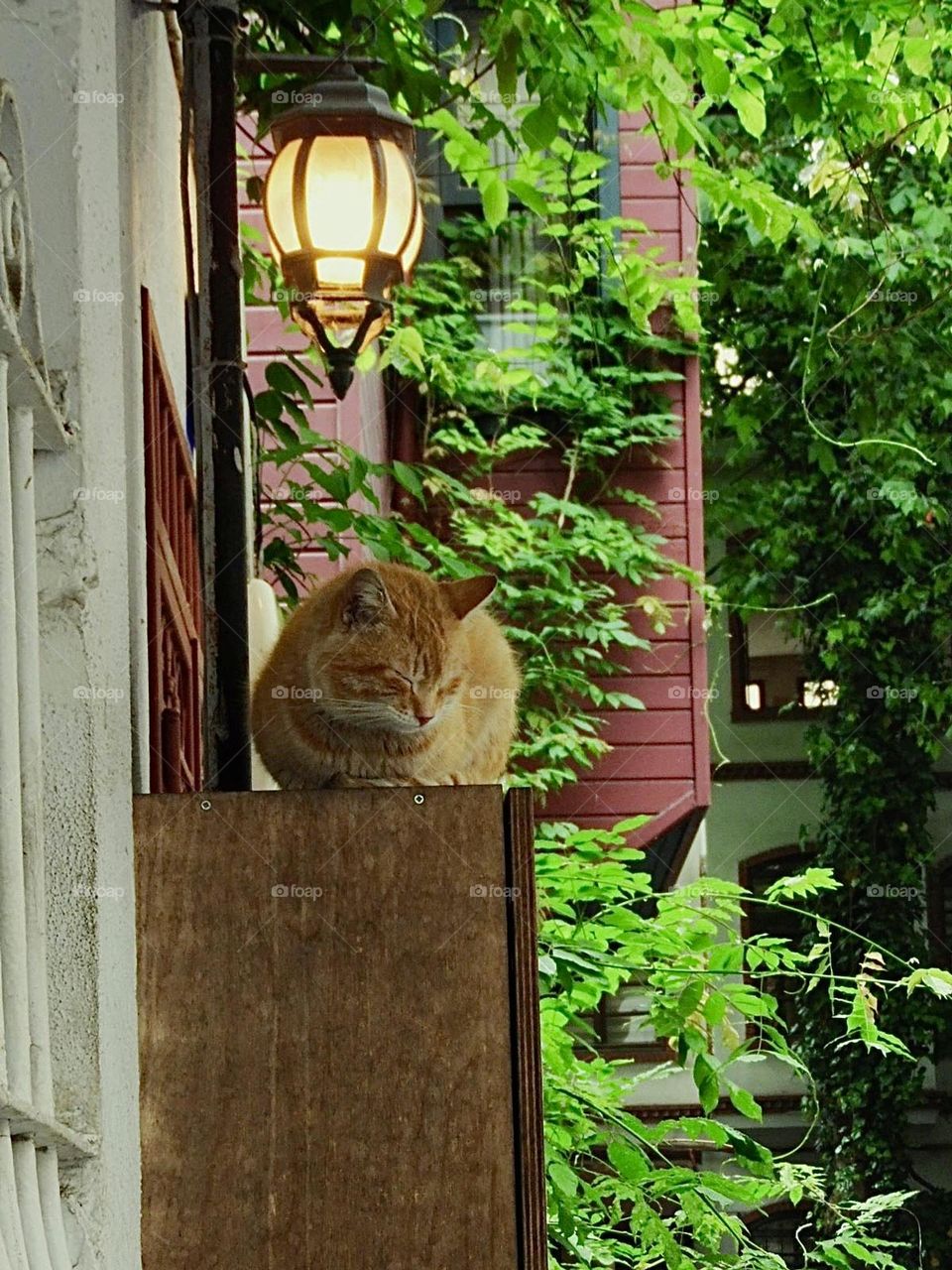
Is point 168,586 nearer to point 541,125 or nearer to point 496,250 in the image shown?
point 541,125

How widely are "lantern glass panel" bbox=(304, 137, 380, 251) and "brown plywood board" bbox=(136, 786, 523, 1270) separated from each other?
2.42 meters

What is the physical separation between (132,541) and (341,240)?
2.02 meters

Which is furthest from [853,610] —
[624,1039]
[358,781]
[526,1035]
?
[526,1035]

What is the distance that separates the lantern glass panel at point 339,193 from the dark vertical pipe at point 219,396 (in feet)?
4.94

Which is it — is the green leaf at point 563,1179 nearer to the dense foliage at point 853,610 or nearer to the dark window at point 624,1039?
the dense foliage at point 853,610

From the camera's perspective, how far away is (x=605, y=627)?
8.80 m

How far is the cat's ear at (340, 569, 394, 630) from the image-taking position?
2510 millimetres

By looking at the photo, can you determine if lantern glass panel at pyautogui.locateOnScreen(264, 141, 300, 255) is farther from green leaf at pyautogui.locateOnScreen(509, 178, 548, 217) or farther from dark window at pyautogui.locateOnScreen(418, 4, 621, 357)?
dark window at pyautogui.locateOnScreen(418, 4, 621, 357)

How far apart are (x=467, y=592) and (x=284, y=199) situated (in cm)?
170

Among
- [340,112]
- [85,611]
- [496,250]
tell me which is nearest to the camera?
[85,611]

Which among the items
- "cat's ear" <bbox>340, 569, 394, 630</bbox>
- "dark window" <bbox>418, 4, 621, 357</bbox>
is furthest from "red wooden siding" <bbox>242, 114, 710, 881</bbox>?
"cat's ear" <bbox>340, 569, 394, 630</bbox>

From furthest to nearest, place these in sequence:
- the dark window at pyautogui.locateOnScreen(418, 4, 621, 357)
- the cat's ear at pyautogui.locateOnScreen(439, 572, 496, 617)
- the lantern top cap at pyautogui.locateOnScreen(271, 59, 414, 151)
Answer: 1. the dark window at pyautogui.locateOnScreen(418, 4, 621, 357)
2. the lantern top cap at pyautogui.locateOnScreen(271, 59, 414, 151)
3. the cat's ear at pyautogui.locateOnScreen(439, 572, 496, 617)

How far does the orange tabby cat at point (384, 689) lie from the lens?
237cm

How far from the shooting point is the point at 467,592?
2.71m
